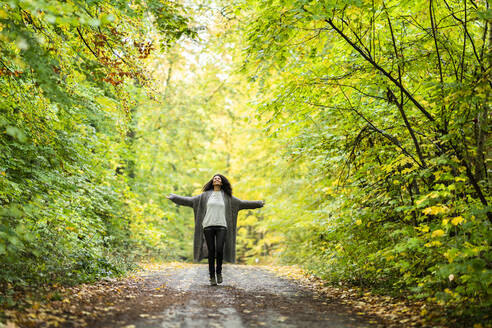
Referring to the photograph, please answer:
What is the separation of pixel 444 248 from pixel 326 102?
313 centimetres

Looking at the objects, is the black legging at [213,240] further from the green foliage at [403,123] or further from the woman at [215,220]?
the green foliage at [403,123]

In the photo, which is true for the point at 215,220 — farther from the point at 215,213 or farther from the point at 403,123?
the point at 403,123

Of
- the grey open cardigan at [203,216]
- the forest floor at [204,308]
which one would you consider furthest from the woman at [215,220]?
the forest floor at [204,308]

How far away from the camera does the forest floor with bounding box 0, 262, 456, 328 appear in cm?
418

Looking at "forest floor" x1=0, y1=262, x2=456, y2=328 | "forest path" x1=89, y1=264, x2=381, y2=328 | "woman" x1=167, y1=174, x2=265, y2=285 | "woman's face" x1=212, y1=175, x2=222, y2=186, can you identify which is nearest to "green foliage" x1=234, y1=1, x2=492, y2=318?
"forest floor" x1=0, y1=262, x2=456, y2=328

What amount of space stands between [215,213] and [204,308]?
8.72ft

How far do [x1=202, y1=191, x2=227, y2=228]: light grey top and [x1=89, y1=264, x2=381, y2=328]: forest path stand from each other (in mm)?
1291

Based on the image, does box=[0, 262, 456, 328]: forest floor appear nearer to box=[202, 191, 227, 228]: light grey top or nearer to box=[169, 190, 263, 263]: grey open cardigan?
box=[169, 190, 263, 263]: grey open cardigan

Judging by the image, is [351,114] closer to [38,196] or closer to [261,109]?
[261,109]

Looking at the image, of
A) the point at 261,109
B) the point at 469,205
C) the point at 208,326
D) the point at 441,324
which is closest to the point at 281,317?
the point at 208,326

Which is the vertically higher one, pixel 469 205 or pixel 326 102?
pixel 326 102

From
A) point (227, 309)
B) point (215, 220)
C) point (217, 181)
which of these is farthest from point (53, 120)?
point (227, 309)

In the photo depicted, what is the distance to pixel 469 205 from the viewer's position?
4770 mm

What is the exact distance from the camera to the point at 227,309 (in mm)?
5258
